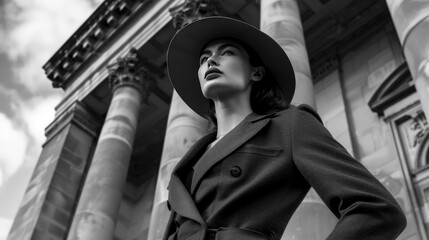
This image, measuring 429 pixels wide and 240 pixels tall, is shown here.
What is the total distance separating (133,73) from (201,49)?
13476 mm

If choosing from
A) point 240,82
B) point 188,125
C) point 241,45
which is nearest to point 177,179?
point 240,82

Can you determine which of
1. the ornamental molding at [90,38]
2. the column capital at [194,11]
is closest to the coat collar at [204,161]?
the column capital at [194,11]

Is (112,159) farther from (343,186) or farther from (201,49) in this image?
(343,186)

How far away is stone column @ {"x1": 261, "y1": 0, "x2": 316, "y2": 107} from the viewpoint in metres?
8.77

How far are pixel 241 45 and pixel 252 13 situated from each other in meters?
12.3

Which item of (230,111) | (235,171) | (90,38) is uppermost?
(90,38)

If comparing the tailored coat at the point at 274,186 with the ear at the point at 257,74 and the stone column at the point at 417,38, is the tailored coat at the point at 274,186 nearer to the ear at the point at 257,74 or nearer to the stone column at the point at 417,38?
the ear at the point at 257,74

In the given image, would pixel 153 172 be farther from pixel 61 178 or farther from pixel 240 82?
pixel 240 82

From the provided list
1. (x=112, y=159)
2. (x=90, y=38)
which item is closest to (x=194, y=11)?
(x=112, y=159)

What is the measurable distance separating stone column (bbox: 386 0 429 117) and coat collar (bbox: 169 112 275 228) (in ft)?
14.1

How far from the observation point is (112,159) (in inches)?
565

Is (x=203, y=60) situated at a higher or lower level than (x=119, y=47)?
lower

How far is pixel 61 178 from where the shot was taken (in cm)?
1648

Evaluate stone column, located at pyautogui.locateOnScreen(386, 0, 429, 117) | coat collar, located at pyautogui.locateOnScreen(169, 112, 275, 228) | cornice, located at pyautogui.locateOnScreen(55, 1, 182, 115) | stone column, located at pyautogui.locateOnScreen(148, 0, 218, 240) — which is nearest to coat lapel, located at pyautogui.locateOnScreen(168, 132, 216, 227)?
coat collar, located at pyautogui.locateOnScreen(169, 112, 275, 228)
